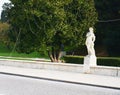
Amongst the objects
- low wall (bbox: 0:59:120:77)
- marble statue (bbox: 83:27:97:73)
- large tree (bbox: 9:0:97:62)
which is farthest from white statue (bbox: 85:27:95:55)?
large tree (bbox: 9:0:97:62)

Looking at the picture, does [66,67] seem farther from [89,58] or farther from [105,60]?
[105,60]

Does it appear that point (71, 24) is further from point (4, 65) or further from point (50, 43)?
point (4, 65)

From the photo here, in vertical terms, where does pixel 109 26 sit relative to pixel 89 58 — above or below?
above

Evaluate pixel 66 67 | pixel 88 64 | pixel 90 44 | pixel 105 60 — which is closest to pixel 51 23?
pixel 105 60

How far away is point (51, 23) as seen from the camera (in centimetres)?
2825

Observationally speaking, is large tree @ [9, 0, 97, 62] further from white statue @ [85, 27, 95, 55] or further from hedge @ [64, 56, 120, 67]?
white statue @ [85, 27, 95, 55]

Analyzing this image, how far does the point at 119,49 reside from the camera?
4525 centimetres

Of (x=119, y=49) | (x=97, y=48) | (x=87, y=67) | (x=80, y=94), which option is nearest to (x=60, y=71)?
(x=87, y=67)

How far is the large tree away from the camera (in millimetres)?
28234

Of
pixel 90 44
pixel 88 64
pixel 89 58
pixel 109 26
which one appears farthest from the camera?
pixel 109 26

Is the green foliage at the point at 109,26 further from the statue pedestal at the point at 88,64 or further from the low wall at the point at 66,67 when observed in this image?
the statue pedestal at the point at 88,64

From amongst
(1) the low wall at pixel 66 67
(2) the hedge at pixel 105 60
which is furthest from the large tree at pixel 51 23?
(1) the low wall at pixel 66 67

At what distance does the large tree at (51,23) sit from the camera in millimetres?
28234

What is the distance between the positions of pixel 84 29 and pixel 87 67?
9683 millimetres
